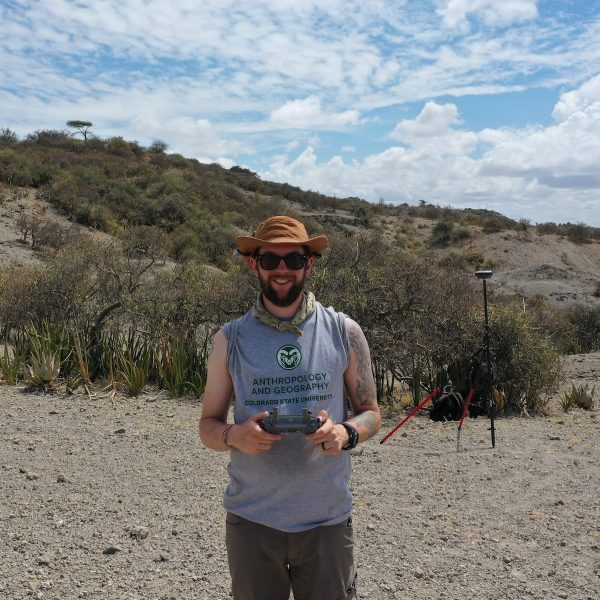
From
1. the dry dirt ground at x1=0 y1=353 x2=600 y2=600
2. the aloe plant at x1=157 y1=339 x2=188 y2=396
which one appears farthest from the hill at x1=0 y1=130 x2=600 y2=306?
the dry dirt ground at x1=0 y1=353 x2=600 y2=600

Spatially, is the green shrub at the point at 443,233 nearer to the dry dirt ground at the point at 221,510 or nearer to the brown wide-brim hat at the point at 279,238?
the dry dirt ground at the point at 221,510

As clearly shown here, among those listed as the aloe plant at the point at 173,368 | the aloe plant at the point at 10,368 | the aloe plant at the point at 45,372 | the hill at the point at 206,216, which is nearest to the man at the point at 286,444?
the aloe plant at the point at 173,368

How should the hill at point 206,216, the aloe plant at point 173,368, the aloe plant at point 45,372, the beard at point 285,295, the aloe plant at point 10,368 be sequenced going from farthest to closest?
1. the hill at point 206,216
2. the aloe plant at point 10,368
3. the aloe plant at point 173,368
4. the aloe plant at point 45,372
5. the beard at point 285,295

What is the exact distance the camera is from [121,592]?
141 inches

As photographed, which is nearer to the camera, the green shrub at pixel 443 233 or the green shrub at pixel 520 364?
the green shrub at pixel 520 364

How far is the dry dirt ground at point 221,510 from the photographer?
3.72 meters

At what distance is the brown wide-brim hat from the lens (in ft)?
7.51

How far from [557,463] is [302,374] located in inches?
183

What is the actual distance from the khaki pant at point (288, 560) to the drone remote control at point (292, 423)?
389mm

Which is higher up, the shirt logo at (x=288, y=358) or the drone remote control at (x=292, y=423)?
the shirt logo at (x=288, y=358)

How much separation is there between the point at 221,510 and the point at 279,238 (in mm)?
2945

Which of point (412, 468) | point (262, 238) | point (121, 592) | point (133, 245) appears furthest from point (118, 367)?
point (262, 238)

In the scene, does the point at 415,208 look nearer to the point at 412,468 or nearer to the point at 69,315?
the point at 69,315

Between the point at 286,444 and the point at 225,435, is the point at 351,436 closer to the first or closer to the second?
the point at 286,444
